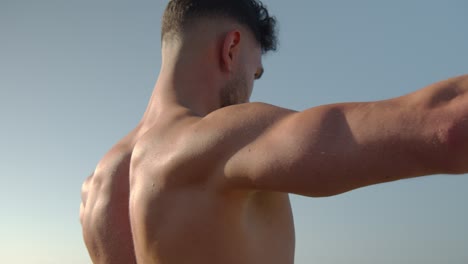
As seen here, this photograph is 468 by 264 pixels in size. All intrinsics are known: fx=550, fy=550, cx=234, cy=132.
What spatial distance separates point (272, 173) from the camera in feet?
5.57

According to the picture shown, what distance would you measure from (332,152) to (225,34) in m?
1.24

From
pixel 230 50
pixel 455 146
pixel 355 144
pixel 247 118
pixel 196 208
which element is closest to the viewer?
pixel 455 146

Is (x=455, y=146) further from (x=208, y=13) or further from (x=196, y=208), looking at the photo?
(x=208, y=13)

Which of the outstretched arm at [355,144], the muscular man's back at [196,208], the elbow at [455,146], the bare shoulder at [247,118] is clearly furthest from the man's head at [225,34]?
the elbow at [455,146]

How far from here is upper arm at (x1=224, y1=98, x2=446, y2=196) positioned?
1.43 m

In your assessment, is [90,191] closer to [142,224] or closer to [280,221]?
[142,224]

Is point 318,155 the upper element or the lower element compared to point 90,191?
upper

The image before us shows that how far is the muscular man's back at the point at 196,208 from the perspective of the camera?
6.36ft

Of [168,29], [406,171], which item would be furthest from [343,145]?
[168,29]

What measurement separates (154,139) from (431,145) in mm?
1170

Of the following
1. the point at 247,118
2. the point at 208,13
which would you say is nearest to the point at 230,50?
the point at 208,13

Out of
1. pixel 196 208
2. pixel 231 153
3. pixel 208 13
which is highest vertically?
pixel 208 13

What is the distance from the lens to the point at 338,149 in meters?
1.55

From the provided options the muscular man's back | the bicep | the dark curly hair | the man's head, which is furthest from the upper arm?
the dark curly hair
